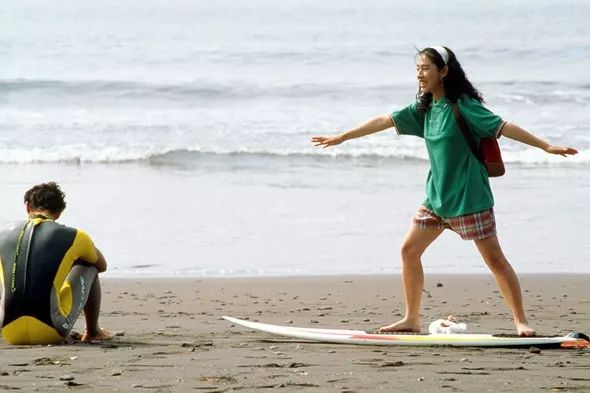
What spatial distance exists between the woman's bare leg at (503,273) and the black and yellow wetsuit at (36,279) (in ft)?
6.69

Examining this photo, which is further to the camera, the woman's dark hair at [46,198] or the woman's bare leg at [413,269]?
the woman's bare leg at [413,269]

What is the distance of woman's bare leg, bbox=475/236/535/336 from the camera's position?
19.3 ft

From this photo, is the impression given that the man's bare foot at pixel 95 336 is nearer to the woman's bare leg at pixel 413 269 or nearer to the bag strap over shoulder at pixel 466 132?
the woman's bare leg at pixel 413 269

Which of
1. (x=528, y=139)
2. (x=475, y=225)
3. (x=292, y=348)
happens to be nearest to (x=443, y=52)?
(x=528, y=139)

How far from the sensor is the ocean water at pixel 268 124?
10.4 metres

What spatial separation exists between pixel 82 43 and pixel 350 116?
12.4m

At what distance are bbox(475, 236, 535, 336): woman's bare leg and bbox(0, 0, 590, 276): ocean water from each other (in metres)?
3.18

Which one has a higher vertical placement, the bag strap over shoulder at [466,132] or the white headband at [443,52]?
the white headband at [443,52]

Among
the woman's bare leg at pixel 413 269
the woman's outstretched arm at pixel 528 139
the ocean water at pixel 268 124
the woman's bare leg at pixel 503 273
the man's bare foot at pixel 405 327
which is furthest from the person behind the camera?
the ocean water at pixel 268 124

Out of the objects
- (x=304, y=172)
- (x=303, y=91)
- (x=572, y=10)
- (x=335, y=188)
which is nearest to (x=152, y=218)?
(x=335, y=188)

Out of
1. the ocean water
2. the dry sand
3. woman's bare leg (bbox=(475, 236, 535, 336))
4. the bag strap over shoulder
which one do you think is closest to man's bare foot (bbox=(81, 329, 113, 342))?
the dry sand

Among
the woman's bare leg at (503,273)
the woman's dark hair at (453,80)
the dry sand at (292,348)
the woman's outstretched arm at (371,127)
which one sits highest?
the woman's dark hair at (453,80)

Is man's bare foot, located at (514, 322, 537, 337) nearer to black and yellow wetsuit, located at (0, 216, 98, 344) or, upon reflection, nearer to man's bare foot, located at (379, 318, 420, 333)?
man's bare foot, located at (379, 318, 420, 333)

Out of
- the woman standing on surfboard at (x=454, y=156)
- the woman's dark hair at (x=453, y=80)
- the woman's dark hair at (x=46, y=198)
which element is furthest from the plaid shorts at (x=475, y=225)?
the woman's dark hair at (x=46, y=198)
